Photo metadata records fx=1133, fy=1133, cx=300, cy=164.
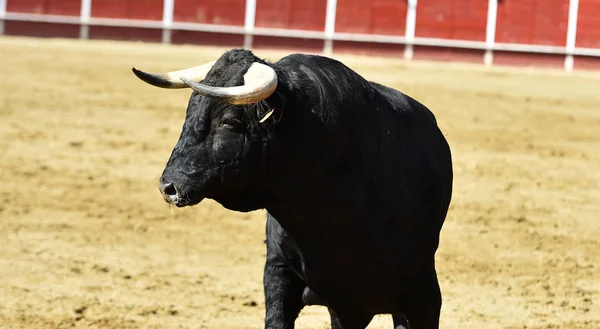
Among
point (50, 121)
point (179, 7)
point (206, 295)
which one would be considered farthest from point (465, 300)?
point (179, 7)

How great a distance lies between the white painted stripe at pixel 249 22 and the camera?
15.5 meters

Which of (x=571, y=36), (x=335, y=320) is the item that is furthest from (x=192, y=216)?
(x=571, y=36)

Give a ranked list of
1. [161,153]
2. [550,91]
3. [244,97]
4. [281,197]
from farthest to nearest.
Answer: [550,91] < [161,153] < [281,197] < [244,97]

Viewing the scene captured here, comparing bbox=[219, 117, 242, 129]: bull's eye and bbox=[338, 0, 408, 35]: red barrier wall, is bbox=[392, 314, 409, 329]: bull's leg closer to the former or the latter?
bbox=[219, 117, 242, 129]: bull's eye

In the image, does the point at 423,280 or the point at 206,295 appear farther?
the point at 206,295

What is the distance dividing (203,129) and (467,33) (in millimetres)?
12638

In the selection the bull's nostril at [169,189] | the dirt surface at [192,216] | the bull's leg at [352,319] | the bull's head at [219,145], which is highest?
the bull's head at [219,145]

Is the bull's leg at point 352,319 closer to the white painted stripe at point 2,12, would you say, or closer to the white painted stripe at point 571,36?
the white painted stripe at point 571,36

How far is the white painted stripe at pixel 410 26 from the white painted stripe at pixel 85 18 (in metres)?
4.36

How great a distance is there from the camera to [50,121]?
9.63 meters

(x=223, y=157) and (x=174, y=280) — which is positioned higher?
(x=223, y=157)

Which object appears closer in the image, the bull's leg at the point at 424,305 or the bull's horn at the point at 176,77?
the bull's horn at the point at 176,77

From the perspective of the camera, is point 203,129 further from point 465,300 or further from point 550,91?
point 550,91

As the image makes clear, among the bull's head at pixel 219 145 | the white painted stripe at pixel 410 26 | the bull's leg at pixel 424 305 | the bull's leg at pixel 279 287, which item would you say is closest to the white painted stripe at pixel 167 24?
the white painted stripe at pixel 410 26
